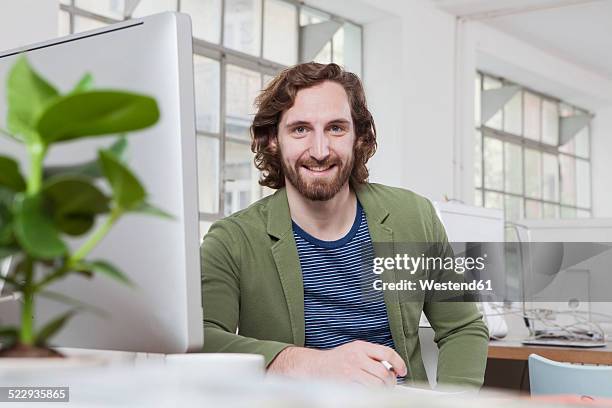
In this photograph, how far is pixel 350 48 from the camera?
18.3 feet

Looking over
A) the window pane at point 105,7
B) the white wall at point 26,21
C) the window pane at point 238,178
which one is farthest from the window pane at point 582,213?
the white wall at point 26,21

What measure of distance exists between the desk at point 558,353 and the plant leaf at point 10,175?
222cm

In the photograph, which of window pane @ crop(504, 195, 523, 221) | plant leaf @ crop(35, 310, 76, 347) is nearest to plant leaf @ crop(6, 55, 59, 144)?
plant leaf @ crop(35, 310, 76, 347)

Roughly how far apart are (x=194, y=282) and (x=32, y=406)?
0.29 meters

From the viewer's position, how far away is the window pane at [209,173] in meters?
4.68

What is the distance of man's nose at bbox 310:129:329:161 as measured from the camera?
181 centimetres

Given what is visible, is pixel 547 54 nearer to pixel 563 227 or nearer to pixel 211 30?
pixel 211 30

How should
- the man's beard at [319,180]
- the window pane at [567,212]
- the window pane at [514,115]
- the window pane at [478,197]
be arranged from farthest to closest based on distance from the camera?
the window pane at [567,212] < the window pane at [514,115] < the window pane at [478,197] < the man's beard at [319,180]

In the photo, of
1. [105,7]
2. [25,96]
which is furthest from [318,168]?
[105,7]

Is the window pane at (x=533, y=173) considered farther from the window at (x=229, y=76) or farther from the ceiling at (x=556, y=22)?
the window at (x=229, y=76)

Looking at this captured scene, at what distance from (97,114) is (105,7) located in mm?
3905

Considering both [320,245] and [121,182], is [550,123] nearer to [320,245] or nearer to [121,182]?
[320,245]

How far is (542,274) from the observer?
2924 mm

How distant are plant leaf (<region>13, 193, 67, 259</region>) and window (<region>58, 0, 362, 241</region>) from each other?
4.02 m
